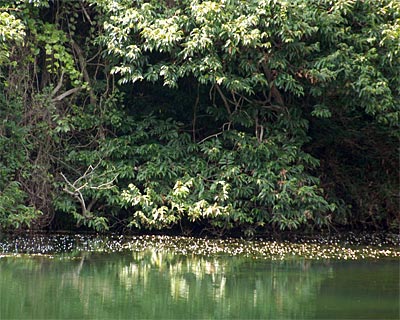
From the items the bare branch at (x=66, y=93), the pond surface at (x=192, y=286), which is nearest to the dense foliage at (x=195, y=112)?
the bare branch at (x=66, y=93)

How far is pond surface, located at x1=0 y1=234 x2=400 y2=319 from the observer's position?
7008 mm

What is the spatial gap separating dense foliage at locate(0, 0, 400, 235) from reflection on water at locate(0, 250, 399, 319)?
1.70 metres

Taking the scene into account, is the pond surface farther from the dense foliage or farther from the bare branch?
the bare branch

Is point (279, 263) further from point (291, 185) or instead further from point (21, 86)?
point (21, 86)

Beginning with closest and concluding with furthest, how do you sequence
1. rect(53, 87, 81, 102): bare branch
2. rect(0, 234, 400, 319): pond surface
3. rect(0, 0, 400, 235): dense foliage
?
rect(0, 234, 400, 319): pond surface → rect(0, 0, 400, 235): dense foliage → rect(53, 87, 81, 102): bare branch

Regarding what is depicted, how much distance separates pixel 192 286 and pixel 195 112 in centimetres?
509

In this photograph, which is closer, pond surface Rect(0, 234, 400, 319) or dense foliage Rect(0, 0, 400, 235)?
pond surface Rect(0, 234, 400, 319)

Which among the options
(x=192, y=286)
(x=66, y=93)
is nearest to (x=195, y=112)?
(x=66, y=93)

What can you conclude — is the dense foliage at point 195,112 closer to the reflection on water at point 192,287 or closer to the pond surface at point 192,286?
the pond surface at point 192,286

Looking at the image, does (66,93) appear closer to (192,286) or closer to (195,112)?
(195,112)

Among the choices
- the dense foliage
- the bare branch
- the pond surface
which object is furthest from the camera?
the bare branch

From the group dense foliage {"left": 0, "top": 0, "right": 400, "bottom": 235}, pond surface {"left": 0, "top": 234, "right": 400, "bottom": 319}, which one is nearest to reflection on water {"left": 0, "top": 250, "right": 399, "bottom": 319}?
pond surface {"left": 0, "top": 234, "right": 400, "bottom": 319}

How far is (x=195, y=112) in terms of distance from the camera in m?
13.0

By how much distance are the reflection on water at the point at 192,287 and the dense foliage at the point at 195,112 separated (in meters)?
1.70
